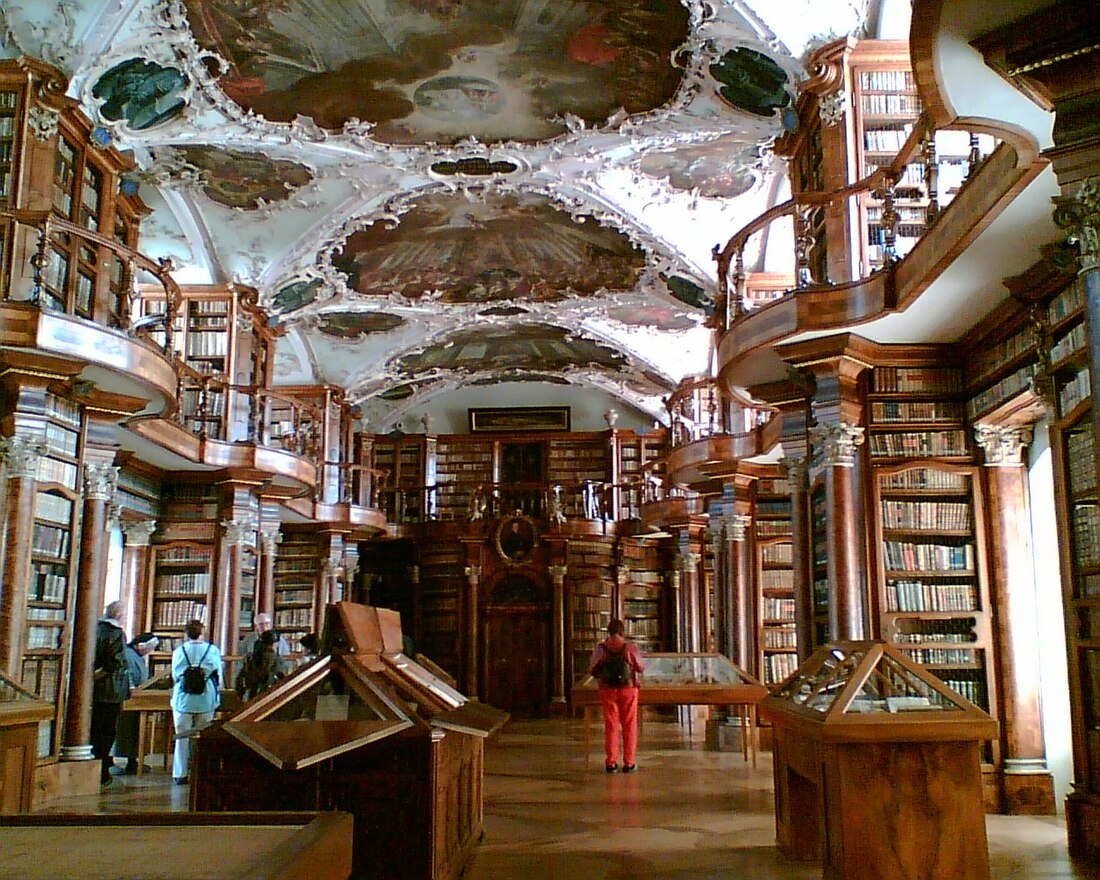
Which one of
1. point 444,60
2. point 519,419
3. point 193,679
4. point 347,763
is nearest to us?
point 347,763

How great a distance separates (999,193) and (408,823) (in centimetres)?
403

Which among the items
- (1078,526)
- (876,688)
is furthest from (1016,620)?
(876,688)

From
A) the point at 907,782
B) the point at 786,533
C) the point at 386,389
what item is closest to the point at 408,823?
the point at 907,782

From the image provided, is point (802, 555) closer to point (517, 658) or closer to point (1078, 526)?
point (1078, 526)

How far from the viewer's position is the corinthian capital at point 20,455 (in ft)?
26.2

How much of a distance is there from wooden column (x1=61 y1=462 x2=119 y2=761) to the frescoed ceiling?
298cm

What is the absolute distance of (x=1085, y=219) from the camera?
3.77 metres

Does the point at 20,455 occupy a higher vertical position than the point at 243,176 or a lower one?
lower

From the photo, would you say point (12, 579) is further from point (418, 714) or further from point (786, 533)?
point (786, 533)

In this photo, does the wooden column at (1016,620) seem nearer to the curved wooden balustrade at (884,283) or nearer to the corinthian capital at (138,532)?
the curved wooden balustrade at (884,283)

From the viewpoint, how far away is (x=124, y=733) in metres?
10.5

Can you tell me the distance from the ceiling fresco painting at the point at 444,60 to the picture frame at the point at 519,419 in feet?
32.8

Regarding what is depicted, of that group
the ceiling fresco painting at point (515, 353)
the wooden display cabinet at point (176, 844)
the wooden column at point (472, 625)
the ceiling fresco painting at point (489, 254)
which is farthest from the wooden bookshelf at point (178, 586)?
the wooden display cabinet at point (176, 844)

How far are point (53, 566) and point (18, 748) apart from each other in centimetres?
411
